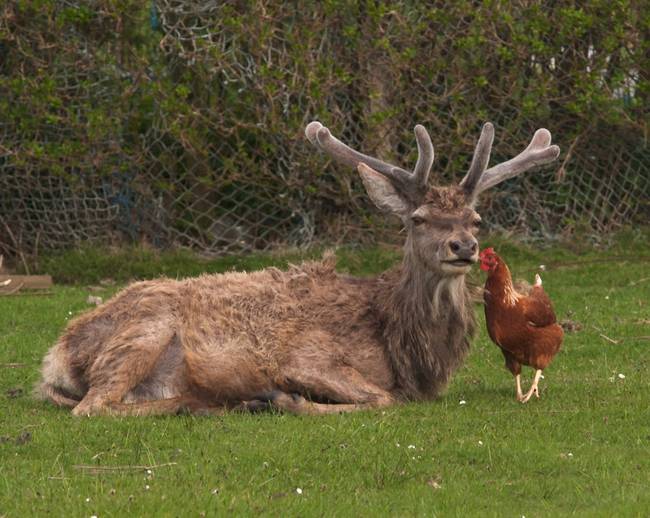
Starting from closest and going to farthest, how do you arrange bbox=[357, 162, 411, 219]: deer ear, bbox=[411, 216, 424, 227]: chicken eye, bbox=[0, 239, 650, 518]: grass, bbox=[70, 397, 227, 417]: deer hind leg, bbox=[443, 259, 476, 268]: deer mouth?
bbox=[0, 239, 650, 518]: grass → bbox=[70, 397, 227, 417]: deer hind leg → bbox=[443, 259, 476, 268]: deer mouth → bbox=[411, 216, 424, 227]: chicken eye → bbox=[357, 162, 411, 219]: deer ear

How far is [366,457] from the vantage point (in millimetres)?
7176

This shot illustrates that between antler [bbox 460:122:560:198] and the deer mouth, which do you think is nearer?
the deer mouth

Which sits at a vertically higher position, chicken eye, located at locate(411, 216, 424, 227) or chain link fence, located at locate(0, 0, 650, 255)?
chicken eye, located at locate(411, 216, 424, 227)

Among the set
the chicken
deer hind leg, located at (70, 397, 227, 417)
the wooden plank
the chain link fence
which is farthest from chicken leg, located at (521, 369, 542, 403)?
the wooden plank

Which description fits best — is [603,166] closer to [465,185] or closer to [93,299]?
[93,299]

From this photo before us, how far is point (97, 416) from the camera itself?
28.1 ft

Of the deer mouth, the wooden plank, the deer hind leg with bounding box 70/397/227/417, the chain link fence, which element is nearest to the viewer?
the deer hind leg with bounding box 70/397/227/417

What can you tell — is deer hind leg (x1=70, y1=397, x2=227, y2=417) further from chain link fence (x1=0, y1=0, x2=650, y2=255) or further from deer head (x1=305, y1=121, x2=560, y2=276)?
chain link fence (x1=0, y1=0, x2=650, y2=255)

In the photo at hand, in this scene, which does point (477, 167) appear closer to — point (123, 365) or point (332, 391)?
point (332, 391)

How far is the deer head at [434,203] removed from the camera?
878cm

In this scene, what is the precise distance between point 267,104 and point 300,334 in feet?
22.2

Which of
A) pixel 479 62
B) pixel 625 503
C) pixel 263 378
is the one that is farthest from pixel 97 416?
pixel 479 62

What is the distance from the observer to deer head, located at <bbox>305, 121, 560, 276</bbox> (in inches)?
346

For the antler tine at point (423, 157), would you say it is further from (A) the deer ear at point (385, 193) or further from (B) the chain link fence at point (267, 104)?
(B) the chain link fence at point (267, 104)
